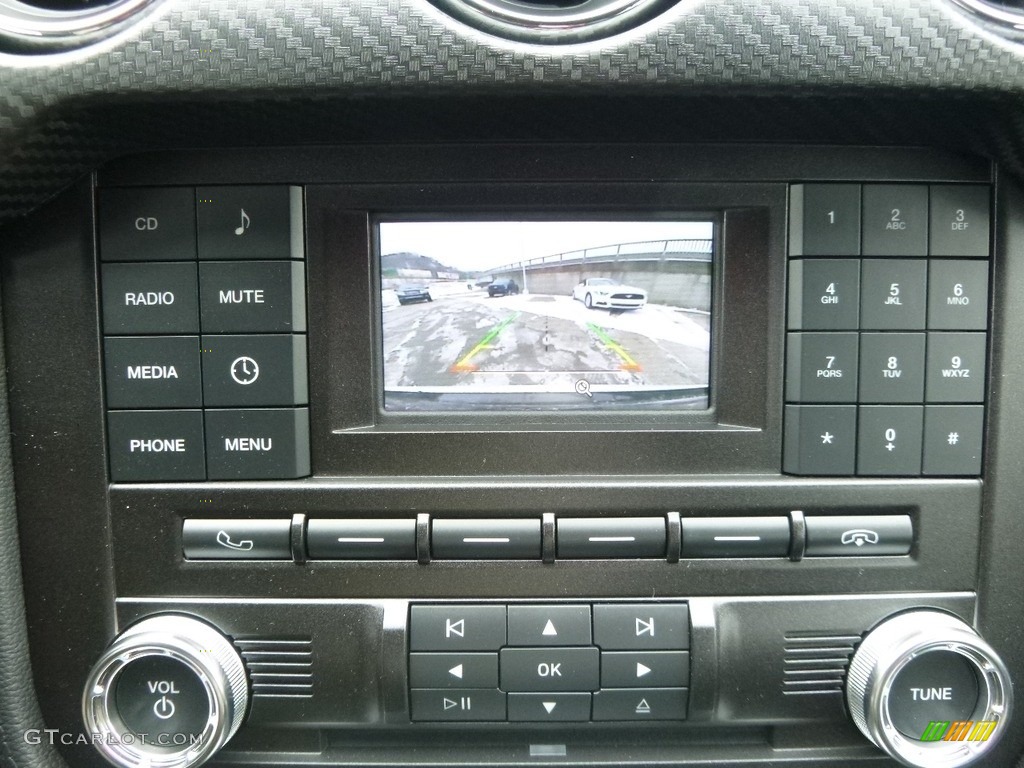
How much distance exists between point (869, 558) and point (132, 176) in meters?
1.09

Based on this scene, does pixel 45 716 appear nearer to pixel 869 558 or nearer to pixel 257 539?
pixel 257 539

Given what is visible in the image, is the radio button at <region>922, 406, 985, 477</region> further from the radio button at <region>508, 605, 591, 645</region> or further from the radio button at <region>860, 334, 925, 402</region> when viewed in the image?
the radio button at <region>508, 605, 591, 645</region>

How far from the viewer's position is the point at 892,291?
0.86 metres

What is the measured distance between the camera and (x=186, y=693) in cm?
88

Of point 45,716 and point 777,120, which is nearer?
point 777,120

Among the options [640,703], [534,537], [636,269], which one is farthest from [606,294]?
[640,703]

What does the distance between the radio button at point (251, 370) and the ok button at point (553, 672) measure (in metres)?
0.46

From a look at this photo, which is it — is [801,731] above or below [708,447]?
below

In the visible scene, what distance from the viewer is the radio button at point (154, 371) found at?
0.86m

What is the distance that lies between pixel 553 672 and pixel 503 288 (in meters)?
0.52

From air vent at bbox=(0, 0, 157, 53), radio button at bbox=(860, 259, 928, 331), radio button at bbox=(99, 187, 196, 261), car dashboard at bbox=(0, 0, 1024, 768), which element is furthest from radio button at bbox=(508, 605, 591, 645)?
air vent at bbox=(0, 0, 157, 53)

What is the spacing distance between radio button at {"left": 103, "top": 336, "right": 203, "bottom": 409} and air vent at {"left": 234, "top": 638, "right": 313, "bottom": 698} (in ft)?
1.12

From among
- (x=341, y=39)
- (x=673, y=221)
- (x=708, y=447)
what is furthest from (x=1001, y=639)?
(x=341, y=39)

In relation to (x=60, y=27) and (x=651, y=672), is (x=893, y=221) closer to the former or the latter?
(x=651, y=672)
